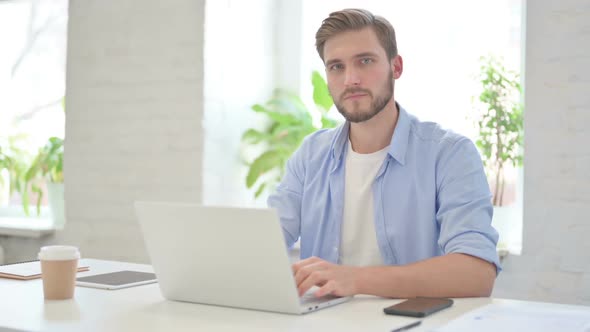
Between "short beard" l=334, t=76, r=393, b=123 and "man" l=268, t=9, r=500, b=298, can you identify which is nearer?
"man" l=268, t=9, r=500, b=298

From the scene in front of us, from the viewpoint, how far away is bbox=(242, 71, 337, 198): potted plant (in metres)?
3.28

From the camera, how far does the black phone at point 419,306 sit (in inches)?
53.2

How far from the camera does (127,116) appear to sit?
3510 millimetres

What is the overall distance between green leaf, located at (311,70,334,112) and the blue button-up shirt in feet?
3.59

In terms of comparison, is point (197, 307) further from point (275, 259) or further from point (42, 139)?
point (42, 139)

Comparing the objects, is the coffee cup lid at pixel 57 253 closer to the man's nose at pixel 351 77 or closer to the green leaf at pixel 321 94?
the man's nose at pixel 351 77

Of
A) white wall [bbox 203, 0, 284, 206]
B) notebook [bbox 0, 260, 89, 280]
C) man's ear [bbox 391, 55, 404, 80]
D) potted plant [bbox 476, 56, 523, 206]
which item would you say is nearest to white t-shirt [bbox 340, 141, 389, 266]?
man's ear [bbox 391, 55, 404, 80]

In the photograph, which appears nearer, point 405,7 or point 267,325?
point 267,325

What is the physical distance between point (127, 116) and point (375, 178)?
6.11 feet

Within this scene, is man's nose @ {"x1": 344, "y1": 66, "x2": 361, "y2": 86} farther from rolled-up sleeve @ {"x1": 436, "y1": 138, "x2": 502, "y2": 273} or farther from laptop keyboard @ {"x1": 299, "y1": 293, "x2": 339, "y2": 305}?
laptop keyboard @ {"x1": 299, "y1": 293, "x2": 339, "y2": 305}

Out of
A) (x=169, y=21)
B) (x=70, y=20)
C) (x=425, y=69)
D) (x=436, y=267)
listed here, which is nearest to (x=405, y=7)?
(x=425, y=69)

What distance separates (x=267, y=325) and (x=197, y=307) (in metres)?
0.22

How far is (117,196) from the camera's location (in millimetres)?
3543

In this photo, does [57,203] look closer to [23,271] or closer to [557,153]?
[23,271]
